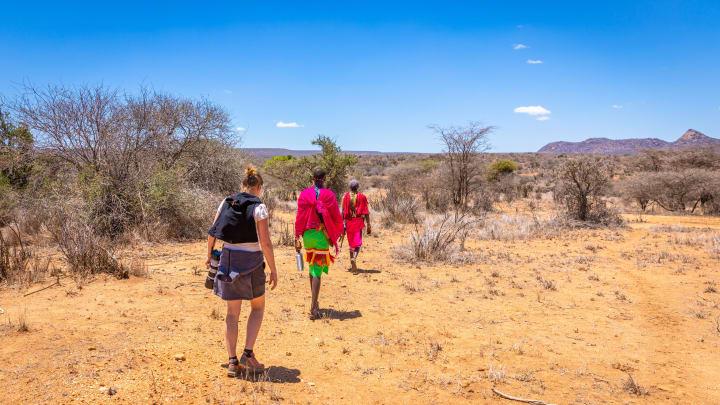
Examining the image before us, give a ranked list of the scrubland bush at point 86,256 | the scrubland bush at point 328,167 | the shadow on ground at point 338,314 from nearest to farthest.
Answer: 1. the shadow on ground at point 338,314
2. the scrubland bush at point 86,256
3. the scrubland bush at point 328,167

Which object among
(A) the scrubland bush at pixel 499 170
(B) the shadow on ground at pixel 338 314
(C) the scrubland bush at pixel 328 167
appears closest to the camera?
(B) the shadow on ground at pixel 338 314

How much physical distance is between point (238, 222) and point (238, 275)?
41cm

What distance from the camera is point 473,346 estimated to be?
491 centimetres

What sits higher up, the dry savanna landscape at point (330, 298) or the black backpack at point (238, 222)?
the black backpack at point (238, 222)

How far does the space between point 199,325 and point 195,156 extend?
10.1 metres

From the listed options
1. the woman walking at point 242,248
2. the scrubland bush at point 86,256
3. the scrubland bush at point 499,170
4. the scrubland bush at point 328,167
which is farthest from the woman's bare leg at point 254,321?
the scrubland bush at point 499,170

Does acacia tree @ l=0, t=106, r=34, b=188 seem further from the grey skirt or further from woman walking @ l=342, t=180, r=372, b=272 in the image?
the grey skirt

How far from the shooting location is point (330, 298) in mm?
6562

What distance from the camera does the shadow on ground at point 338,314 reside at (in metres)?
5.76

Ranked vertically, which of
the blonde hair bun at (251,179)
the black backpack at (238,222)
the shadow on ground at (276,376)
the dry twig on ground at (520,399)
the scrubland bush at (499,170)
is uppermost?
the scrubland bush at (499,170)

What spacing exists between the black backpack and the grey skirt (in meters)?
0.12

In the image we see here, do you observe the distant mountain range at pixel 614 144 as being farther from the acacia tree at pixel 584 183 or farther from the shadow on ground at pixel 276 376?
the shadow on ground at pixel 276 376

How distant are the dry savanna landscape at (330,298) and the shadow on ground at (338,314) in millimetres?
49

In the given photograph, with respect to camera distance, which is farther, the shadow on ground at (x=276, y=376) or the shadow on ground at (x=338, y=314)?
the shadow on ground at (x=338, y=314)
